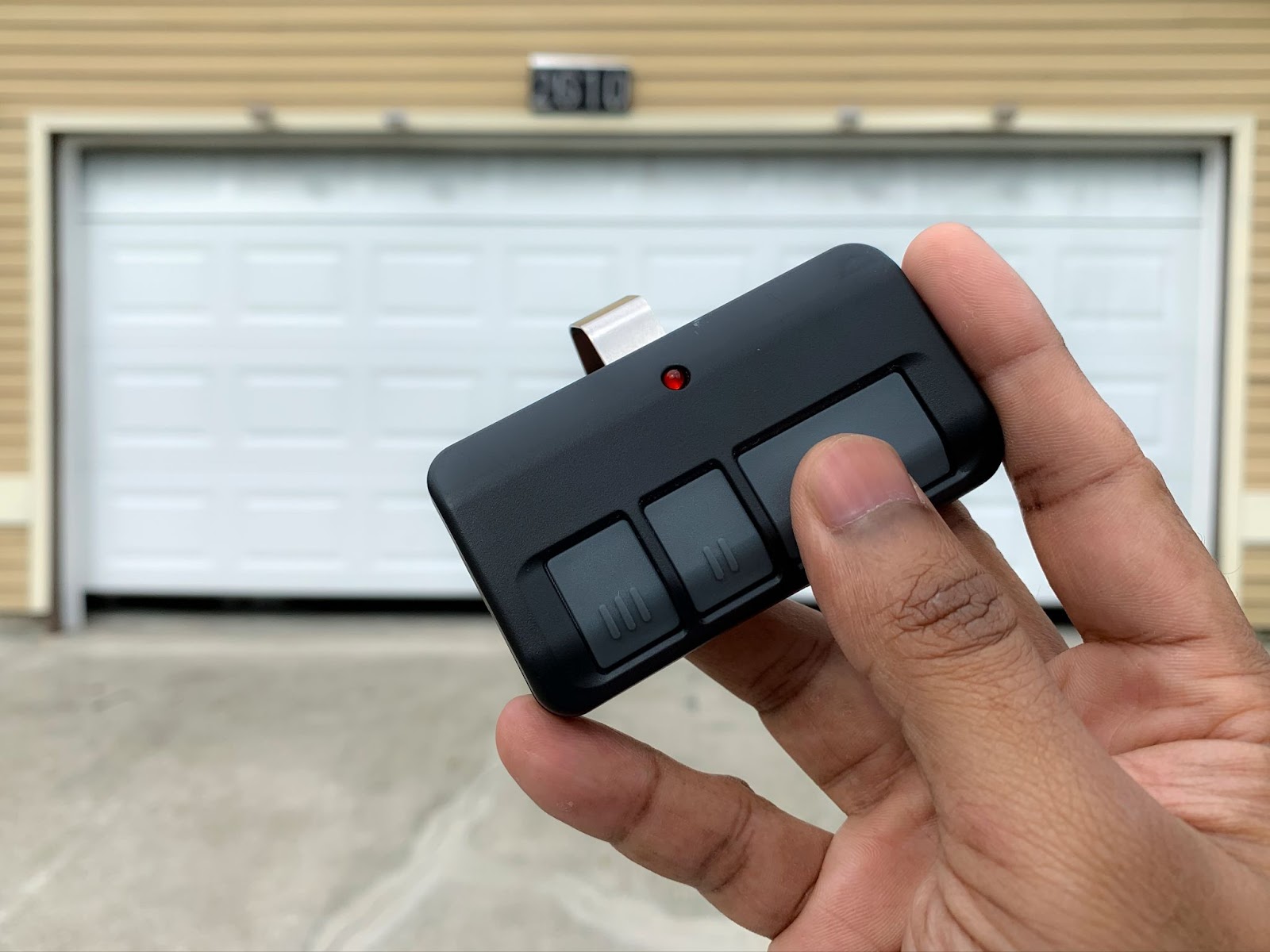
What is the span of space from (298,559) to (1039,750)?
12.3 feet

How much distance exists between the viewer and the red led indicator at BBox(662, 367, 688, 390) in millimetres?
987

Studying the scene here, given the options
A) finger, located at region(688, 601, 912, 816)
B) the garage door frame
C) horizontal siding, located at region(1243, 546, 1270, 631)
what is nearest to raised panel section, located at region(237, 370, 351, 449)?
the garage door frame

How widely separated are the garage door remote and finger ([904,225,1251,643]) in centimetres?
6

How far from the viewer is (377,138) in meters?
3.69

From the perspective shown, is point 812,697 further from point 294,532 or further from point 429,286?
point 294,532

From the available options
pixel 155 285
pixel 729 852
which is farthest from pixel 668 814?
pixel 155 285

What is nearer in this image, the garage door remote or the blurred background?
the garage door remote

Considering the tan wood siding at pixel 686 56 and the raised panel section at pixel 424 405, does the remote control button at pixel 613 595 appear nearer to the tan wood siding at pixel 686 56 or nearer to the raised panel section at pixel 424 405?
the raised panel section at pixel 424 405

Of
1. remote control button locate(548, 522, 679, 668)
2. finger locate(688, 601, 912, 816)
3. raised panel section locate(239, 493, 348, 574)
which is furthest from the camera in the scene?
raised panel section locate(239, 493, 348, 574)

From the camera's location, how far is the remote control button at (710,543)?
94cm

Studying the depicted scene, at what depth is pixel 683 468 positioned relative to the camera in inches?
37.6

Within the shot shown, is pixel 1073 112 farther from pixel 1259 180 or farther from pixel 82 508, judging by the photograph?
pixel 82 508

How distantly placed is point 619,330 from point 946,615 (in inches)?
20.5

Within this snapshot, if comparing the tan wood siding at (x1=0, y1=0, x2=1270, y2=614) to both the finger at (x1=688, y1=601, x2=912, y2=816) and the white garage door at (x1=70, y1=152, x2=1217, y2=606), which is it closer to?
the white garage door at (x1=70, y1=152, x2=1217, y2=606)
